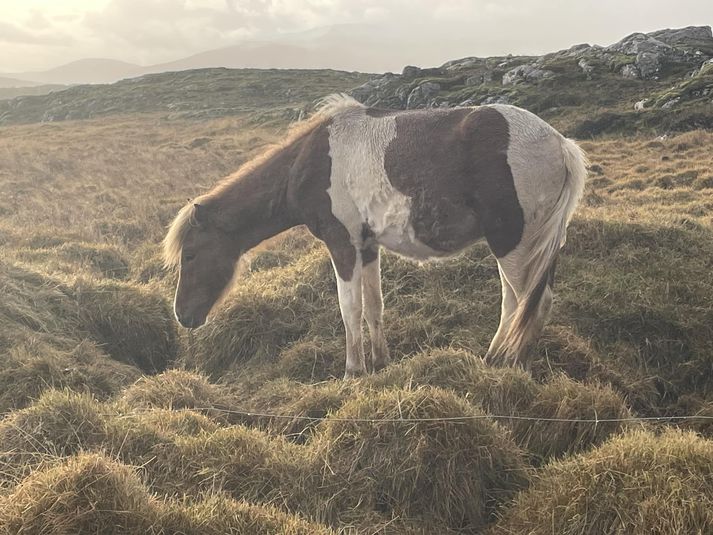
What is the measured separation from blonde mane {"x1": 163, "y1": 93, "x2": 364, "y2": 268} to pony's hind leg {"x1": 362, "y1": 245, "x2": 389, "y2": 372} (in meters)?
1.51

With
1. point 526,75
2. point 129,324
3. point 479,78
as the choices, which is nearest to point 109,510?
point 129,324

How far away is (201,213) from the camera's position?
5.90 meters

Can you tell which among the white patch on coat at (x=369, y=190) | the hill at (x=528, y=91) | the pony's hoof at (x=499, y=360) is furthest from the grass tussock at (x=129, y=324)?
the hill at (x=528, y=91)

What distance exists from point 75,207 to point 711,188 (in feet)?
46.6

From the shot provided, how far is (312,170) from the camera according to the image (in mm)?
5484

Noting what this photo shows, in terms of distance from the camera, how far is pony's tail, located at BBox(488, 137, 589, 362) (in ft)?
15.8

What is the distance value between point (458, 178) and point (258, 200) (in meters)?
2.23

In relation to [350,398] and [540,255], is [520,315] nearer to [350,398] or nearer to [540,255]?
[540,255]

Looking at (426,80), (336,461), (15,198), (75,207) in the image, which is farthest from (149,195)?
→ (426,80)

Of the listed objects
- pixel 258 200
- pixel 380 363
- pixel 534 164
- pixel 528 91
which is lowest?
pixel 380 363

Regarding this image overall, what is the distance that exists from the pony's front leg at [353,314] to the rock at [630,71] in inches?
1301

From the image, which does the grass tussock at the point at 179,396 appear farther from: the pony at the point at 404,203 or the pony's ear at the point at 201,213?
the pony's ear at the point at 201,213

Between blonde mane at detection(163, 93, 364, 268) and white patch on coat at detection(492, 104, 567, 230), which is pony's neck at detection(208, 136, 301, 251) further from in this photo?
white patch on coat at detection(492, 104, 567, 230)

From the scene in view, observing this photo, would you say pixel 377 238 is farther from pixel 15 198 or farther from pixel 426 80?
pixel 426 80
